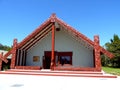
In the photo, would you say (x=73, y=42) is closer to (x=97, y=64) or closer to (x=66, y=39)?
(x=66, y=39)

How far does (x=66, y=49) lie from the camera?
17.8 m

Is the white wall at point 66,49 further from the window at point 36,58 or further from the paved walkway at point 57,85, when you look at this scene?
the paved walkway at point 57,85

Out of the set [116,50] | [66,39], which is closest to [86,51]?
[66,39]

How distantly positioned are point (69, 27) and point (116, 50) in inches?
1314

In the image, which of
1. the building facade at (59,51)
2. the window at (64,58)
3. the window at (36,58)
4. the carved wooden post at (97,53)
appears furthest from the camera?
the window at (36,58)

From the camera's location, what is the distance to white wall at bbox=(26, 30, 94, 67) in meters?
17.3

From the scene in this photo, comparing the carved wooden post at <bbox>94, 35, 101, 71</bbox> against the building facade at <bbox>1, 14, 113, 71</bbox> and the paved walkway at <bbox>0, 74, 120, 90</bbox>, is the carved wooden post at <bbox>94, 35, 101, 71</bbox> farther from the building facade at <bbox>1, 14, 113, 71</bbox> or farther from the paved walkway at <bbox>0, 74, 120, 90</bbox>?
the paved walkway at <bbox>0, 74, 120, 90</bbox>

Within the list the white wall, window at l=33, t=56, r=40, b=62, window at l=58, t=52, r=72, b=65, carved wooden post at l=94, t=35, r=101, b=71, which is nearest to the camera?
carved wooden post at l=94, t=35, r=101, b=71

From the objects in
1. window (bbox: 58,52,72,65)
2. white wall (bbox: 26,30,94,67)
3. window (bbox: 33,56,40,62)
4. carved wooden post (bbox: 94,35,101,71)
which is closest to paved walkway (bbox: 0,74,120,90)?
carved wooden post (bbox: 94,35,101,71)

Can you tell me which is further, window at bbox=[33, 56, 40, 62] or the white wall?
window at bbox=[33, 56, 40, 62]

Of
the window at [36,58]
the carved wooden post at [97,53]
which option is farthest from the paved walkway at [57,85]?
the window at [36,58]

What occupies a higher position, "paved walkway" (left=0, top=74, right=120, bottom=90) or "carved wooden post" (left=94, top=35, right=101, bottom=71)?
"carved wooden post" (left=94, top=35, right=101, bottom=71)

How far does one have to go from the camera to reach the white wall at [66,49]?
17344 mm

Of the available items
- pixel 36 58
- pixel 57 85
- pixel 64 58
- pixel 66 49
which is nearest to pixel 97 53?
pixel 66 49
